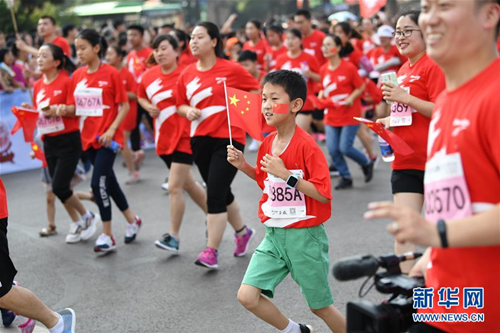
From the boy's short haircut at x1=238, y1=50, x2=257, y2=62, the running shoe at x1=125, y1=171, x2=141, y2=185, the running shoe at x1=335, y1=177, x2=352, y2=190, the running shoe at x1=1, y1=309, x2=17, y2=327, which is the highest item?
the boy's short haircut at x1=238, y1=50, x2=257, y2=62

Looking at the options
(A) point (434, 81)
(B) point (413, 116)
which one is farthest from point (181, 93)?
(A) point (434, 81)

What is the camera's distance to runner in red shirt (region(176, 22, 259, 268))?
588cm

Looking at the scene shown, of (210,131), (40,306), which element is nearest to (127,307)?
(40,306)

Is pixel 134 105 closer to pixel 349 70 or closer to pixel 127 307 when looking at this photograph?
pixel 349 70

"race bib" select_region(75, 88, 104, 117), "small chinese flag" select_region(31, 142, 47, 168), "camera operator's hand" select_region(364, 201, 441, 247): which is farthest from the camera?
"small chinese flag" select_region(31, 142, 47, 168)

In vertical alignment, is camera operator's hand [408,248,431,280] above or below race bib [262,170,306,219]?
above

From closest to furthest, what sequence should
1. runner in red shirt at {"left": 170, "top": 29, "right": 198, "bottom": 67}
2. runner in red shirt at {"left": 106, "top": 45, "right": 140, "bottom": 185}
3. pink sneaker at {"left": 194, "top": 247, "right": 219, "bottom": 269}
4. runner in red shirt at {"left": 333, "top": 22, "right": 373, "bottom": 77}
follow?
pink sneaker at {"left": 194, "top": 247, "right": 219, "bottom": 269} → runner in red shirt at {"left": 170, "top": 29, "right": 198, "bottom": 67} → runner in red shirt at {"left": 106, "top": 45, "right": 140, "bottom": 185} → runner in red shirt at {"left": 333, "top": 22, "right": 373, "bottom": 77}

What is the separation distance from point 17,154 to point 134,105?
111 inches

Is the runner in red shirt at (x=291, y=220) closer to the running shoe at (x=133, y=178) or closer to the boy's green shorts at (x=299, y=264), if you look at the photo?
the boy's green shorts at (x=299, y=264)

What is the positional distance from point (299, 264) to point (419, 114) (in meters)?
1.34

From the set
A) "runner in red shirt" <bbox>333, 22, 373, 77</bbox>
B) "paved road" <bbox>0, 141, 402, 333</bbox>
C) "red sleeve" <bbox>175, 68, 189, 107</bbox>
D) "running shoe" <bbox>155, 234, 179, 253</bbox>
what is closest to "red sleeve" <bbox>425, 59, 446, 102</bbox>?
"paved road" <bbox>0, 141, 402, 333</bbox>

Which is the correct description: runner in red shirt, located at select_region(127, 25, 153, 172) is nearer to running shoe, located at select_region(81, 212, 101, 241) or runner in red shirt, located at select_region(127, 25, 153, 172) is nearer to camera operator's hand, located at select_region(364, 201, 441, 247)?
running shoe, located at select_region(81, 212, 101, 241)

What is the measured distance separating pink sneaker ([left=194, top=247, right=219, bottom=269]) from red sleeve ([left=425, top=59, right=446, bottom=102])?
7.86ft

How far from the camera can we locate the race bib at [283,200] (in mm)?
3895
